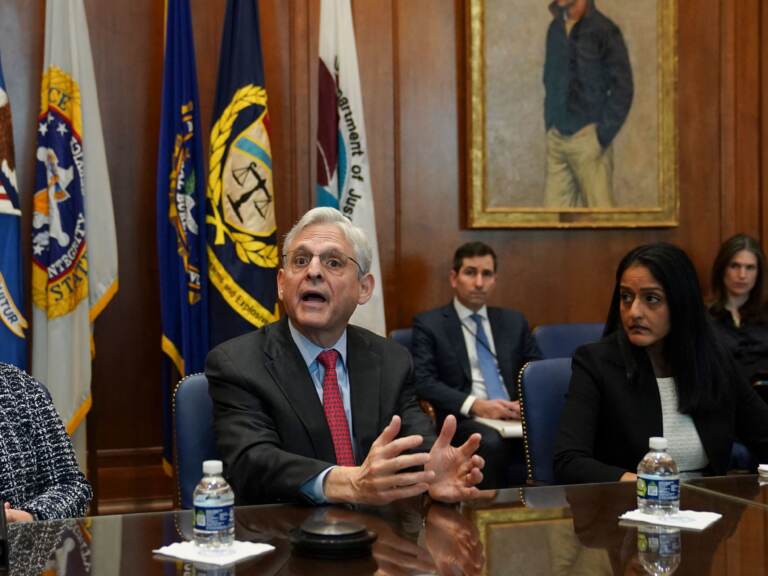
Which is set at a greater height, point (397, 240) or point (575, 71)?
point (575, 71)

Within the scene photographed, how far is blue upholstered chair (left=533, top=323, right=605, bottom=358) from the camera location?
5.52m

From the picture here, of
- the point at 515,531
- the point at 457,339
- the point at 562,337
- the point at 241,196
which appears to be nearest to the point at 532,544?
the point at 515,531

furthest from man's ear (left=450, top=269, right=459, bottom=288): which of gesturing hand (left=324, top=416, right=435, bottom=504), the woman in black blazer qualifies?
gesturing hand (left=324, top=416, right=435, bottom=504)

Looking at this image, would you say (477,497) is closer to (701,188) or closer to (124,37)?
(124,37)

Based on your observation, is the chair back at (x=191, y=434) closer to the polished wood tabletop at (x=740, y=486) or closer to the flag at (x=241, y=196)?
the polished wood tabletop at (x=740, y=486)

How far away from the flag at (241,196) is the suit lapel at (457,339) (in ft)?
3.19

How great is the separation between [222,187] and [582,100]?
7.56 ft

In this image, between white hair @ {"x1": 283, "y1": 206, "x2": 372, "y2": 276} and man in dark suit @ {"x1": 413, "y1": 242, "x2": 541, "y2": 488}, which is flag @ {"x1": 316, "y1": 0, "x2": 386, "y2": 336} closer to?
man in dark suit @ {"x1": 413, "y1": 242, "x2": 541, "y2": 488}

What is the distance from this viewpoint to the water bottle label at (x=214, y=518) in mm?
1770

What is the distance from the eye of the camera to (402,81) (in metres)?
5.69

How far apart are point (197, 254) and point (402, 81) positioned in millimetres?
1631

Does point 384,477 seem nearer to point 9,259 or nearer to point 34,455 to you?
point 34,455

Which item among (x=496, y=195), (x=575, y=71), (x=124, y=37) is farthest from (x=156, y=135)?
(x=575, y=71)

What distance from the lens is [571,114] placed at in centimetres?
595
